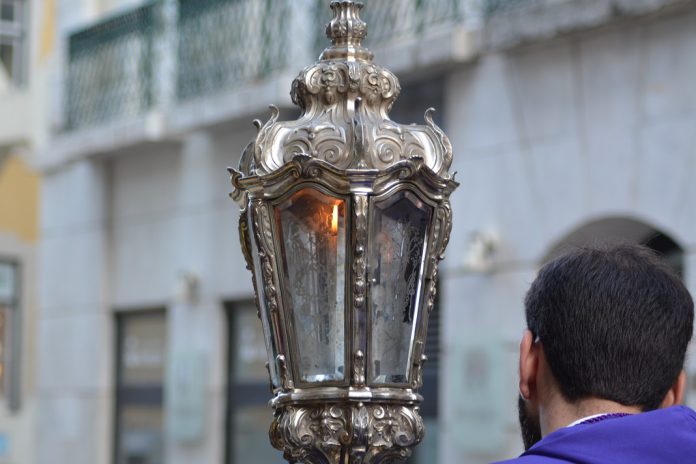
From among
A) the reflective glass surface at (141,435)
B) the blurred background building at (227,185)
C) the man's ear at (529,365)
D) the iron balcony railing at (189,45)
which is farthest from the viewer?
Result: the reflective glass surface at (141,435)

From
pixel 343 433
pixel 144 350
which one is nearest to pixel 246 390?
pixel 144 350

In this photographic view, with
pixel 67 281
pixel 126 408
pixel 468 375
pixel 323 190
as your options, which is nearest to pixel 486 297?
pixel 468 375

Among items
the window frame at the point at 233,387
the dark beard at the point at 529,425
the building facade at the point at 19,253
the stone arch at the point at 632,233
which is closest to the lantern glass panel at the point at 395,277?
the dark beard at the point at 529,425

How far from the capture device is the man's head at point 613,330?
2857mm

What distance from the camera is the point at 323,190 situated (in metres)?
3.96

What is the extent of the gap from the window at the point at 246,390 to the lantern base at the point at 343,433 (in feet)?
36.0

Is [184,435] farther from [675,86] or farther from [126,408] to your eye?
[675,86]

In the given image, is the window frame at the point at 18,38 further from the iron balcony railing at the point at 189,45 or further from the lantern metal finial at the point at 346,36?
the lantern metal finial at the point at 346,36

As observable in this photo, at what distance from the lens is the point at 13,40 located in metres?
Result: 19.8

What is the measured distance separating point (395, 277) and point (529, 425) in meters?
1.00

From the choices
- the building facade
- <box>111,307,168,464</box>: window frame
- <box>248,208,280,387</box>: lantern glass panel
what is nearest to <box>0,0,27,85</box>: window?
the building facade

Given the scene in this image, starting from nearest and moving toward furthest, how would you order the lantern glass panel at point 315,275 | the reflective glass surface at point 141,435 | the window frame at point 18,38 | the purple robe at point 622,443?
the purple robe at point 622,443 → the lantern glass panel at point 315,275 → the reflective glass surface at point 141,435 → the window frame at point 18,38

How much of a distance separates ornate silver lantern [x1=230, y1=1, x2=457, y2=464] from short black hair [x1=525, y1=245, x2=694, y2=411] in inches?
40.1

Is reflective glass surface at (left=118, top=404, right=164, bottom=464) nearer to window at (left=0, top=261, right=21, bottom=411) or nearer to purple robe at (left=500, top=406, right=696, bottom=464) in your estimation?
window at (left=0, top=261, right=21, bottom=411)
